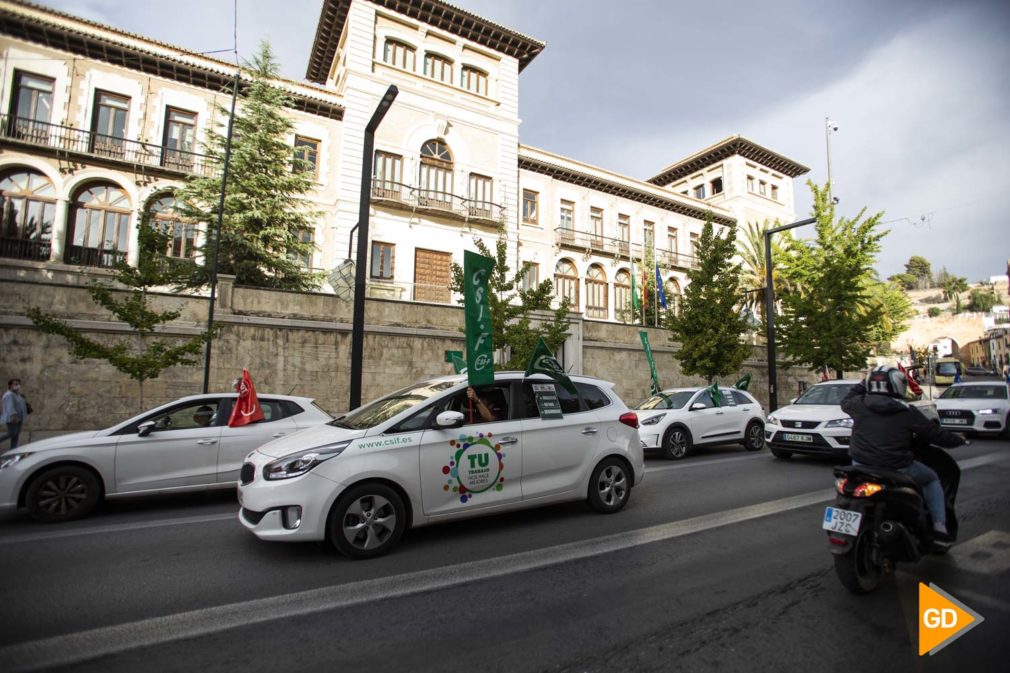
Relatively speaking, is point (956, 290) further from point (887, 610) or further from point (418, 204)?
point (887, 610)

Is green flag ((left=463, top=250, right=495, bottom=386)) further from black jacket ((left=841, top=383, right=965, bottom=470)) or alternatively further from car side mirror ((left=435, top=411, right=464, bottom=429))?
black jacket ((left=841, top=383, right=965, bottom=470))

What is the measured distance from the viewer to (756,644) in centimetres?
316

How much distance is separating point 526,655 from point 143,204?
2480cm

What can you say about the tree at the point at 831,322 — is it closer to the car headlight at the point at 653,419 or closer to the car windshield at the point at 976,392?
the car windshield at the point at 976,392

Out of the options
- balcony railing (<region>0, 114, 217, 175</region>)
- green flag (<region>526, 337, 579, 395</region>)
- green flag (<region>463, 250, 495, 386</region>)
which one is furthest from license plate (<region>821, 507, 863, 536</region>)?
balcony railing (<region>0, 114, 217, 175</region>)

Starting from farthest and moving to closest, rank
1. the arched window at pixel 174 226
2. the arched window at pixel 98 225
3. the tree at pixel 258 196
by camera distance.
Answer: the arched window at pixel 174 226
the arched window at pixel 98 225
the tree at pixel 258 196

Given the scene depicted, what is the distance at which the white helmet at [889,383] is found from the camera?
423 centimetres

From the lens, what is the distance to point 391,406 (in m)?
5.62

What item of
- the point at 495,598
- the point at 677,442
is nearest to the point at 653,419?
the point at 677,442

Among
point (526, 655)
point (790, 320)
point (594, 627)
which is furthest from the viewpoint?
point (790, 320)

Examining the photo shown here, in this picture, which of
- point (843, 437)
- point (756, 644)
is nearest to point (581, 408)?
point (756, 644)

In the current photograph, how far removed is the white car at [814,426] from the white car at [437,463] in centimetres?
520

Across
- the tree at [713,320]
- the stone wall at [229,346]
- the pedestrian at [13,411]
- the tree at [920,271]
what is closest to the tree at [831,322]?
the tree at [713,320]

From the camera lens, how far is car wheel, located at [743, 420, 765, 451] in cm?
1259
